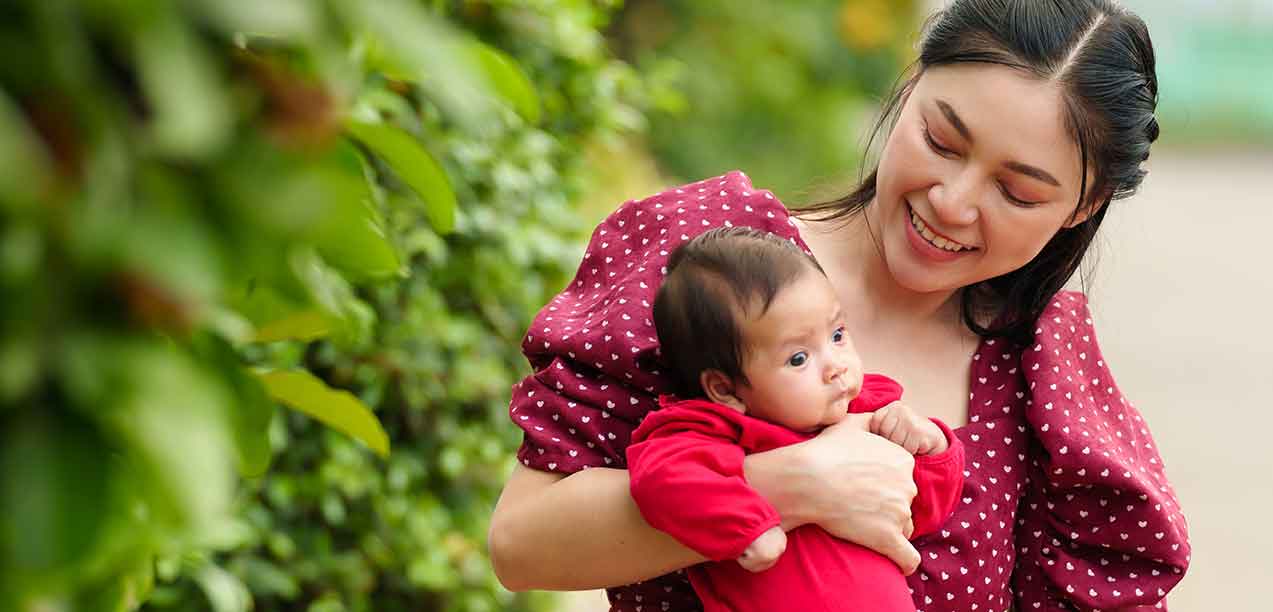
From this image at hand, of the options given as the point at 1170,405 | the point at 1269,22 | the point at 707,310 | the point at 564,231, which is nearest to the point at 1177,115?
the point at 1269,22

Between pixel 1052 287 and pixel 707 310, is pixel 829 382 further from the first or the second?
pixel 1052 287

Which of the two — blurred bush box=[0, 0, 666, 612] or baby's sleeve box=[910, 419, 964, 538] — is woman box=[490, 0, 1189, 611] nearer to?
baby's sleeve box=[910, 419, 964, 538]

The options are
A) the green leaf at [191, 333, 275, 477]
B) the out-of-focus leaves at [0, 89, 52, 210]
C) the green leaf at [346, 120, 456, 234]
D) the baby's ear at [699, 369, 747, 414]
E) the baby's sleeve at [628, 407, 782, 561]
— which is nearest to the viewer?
the out-of-focus leaves at [0, 89, 52, 210]

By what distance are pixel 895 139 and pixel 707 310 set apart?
41 cm

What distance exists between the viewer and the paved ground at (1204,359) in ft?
16.5

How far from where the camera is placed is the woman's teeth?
188cm

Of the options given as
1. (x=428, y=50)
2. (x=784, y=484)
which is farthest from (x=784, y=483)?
(x=428, y=50)

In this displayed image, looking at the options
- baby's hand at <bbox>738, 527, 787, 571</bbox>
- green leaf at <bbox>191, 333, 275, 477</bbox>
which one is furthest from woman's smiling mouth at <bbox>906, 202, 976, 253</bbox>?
green leaf at <bbox>191, 333, 275, 477</bbox>

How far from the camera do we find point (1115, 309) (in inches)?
350

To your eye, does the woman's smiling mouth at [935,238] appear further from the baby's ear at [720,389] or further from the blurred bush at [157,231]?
the blurred bush at [157,231]

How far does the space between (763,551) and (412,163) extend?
2.26 ft

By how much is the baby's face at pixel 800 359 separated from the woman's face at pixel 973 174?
24 cm

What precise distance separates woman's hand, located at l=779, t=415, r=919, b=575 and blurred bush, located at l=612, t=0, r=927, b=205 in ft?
15.9

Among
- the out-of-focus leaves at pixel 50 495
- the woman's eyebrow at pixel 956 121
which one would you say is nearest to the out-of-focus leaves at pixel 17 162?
the out-of-focus leaves at pixel 50 495
